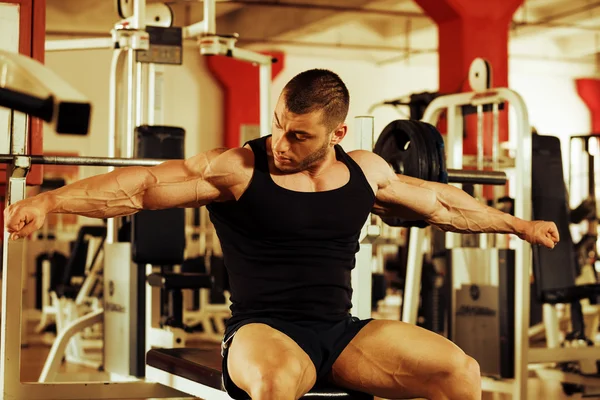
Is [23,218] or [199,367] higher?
[23,218]

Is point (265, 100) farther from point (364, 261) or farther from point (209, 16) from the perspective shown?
point (364, 261)

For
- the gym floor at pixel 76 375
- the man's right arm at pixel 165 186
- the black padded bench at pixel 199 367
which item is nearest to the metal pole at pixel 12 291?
the black padded bench at pixel 199 367

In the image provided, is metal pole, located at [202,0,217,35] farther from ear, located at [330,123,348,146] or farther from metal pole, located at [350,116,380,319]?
ear, located at [330,123,348,146]

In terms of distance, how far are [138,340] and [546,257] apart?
1900 millimetres

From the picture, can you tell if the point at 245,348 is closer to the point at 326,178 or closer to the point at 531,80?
the point at 326,178

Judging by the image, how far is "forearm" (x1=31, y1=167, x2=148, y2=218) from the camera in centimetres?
201

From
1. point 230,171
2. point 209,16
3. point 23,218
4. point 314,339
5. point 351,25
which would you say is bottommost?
point 314,339

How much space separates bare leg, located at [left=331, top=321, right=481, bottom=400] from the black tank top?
4.2 inches

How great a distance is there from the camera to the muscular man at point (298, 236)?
2023mm

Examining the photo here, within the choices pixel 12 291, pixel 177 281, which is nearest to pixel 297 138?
pixel 12 291

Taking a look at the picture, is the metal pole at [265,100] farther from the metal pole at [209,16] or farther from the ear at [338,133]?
the ear at [338,133]

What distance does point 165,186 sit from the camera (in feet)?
6.89

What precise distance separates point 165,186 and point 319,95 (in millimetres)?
412

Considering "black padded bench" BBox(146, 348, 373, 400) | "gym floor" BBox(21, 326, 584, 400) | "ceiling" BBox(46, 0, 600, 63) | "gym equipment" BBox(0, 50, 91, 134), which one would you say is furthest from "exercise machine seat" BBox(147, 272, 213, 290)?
"ceiling" BBox(46, 0, 600, 63)
